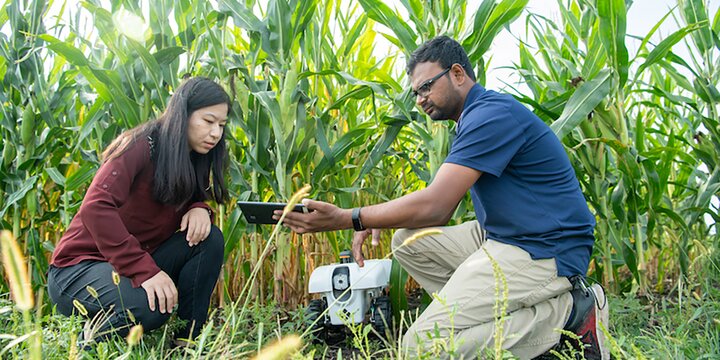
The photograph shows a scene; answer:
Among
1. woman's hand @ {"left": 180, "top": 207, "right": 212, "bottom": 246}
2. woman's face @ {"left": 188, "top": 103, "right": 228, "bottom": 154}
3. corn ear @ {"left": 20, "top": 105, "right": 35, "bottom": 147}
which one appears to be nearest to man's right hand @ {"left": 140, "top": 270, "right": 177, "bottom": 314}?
woman's hand @ {"left": 180, "top": 207, "right": 212, "bottom": 246}

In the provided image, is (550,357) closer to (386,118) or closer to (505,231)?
(505,231)

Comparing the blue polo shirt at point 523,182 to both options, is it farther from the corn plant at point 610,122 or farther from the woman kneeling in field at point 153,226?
the woman kneeling in field at point 153,226

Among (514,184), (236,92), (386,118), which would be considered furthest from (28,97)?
(514,184)

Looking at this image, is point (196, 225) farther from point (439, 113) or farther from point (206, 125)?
point (439, 113)

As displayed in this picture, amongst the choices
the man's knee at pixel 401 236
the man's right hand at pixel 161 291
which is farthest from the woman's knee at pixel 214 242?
the man's knee at pixel 401 236

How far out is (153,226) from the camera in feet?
7.32

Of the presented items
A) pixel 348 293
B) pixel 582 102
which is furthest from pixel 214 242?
pixel 582 102

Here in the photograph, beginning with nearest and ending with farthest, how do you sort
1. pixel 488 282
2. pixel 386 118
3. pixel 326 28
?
pixel 488 282, pixel 386 118, pixel 326 28

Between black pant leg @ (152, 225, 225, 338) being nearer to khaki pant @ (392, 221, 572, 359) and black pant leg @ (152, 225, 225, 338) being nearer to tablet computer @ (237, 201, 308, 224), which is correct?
tablet computer @ (237, 201, 308, 224)

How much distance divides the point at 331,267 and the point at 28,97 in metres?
1.99

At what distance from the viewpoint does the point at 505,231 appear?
6.55 feet

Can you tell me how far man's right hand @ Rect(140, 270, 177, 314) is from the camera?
1.94 metres

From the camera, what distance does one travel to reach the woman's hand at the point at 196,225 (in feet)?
7.21

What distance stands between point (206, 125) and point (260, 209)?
413 mm
